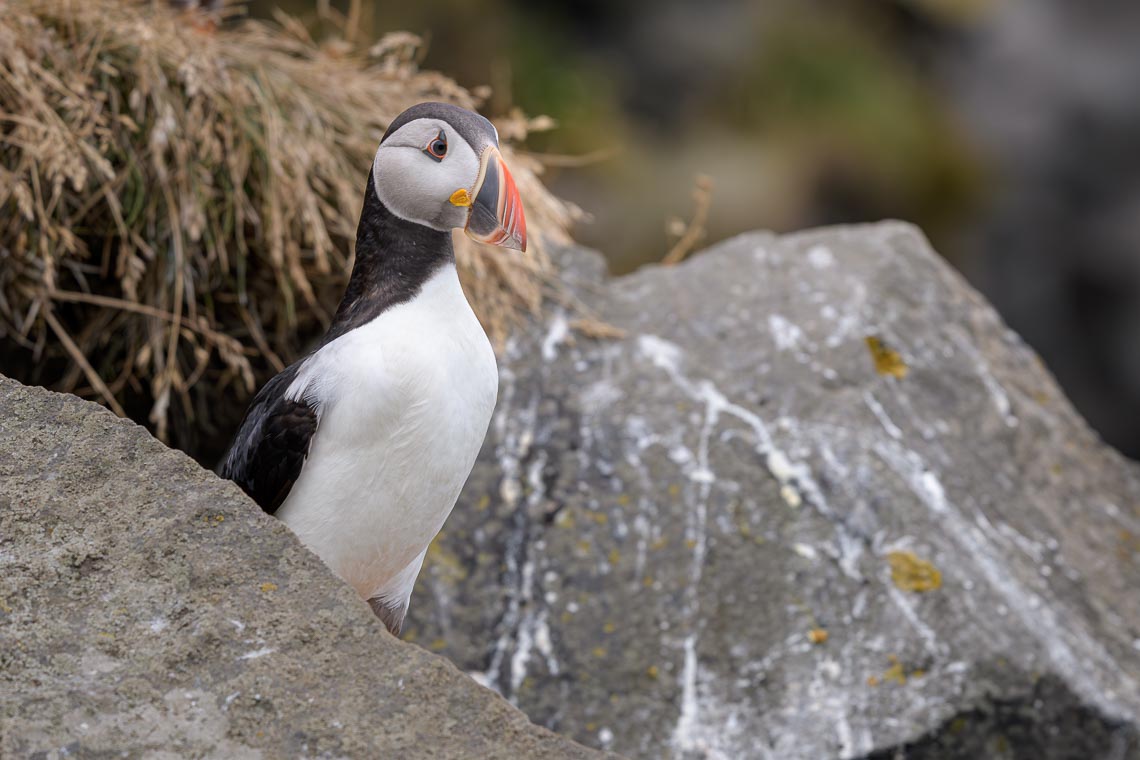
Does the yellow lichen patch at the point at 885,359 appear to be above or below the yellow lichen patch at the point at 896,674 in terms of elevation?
above

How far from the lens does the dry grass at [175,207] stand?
361cm

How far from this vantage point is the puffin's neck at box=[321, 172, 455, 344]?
2.75 meters

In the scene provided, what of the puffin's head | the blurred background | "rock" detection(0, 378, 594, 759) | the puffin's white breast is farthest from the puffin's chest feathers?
the blurred background

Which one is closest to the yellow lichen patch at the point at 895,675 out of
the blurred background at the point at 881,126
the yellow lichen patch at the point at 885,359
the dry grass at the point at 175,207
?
the yellow lichen patch at the point at 885,359

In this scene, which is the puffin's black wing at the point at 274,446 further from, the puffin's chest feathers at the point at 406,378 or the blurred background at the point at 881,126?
the blurred background at the point at 881,126

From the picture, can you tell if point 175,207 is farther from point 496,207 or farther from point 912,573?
point 912,573

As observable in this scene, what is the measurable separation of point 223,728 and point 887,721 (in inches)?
78.6

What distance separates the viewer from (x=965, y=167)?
989cm

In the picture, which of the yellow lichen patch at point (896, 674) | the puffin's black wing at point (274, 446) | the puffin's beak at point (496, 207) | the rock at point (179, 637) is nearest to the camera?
the rock at point (179, 637)

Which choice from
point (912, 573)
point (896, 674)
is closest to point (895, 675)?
point (896, 674)

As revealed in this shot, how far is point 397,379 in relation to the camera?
2633 millimetres

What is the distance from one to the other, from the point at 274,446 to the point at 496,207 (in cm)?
65

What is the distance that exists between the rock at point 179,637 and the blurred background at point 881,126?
666 cm

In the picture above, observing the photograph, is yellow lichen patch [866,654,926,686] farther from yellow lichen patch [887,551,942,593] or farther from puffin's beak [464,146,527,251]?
puffin's beak [464,146,527,251]
